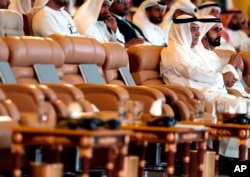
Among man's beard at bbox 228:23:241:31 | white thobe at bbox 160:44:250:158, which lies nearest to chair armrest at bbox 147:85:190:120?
white thobe at bbox 160:44:250:158

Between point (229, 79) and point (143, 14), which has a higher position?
point (143, 14)

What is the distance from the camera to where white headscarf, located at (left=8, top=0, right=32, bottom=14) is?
366 inches

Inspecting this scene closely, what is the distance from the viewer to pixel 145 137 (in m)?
6.02

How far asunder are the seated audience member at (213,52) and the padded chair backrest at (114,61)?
1430 millimetres

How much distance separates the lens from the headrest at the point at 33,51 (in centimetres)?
661

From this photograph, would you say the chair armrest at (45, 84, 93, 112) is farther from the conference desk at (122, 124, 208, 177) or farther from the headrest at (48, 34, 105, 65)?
the headrest at (48, 34, 105, 65)

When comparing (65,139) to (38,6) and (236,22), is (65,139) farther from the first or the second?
(236,22)

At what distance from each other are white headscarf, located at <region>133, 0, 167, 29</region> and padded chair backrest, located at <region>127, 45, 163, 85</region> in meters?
2.16

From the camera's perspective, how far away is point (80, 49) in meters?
7.38

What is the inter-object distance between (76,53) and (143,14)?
12.3ft

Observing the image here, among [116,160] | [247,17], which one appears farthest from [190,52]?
[247,17]

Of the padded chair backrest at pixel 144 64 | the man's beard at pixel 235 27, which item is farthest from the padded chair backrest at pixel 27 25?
the man's beard at pixel 235 27

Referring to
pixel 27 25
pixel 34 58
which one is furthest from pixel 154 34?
pixel 34 58

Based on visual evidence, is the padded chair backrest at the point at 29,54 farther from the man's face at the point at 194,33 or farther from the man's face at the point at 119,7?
the man's face at the point at 119,7
